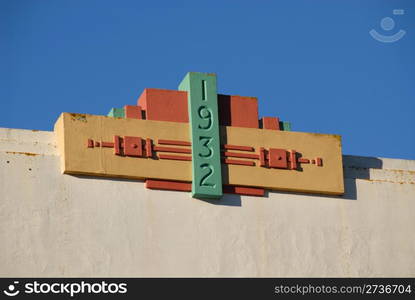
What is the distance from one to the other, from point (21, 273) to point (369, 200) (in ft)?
34.2

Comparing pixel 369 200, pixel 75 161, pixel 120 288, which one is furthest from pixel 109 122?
pixel 369 200

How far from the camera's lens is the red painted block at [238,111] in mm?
42125

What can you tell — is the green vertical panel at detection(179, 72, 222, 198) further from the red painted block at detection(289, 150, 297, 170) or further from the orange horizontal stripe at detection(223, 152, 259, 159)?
the red painted block at detection(289, 150, 297, 170)

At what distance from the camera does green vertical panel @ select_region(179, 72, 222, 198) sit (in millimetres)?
40906

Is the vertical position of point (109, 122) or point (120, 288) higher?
point (109, 122)

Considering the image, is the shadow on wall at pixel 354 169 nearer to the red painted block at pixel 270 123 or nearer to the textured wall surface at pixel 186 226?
the textured wall surface at pixel 186 226

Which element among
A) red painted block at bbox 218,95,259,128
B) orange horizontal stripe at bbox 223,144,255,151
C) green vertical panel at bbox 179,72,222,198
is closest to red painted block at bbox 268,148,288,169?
orange horizontal stripe at bbox 223,144,255,151

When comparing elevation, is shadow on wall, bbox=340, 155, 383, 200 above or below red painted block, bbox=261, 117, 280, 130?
below

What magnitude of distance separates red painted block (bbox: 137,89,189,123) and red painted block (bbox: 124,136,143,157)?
2.87ft

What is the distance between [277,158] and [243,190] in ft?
4.40

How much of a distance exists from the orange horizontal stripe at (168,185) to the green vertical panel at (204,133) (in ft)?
0.74

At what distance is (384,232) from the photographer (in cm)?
4309

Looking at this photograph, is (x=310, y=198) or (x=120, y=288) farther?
(x=310, y=198)

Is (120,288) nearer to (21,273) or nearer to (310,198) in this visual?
(21,273)
